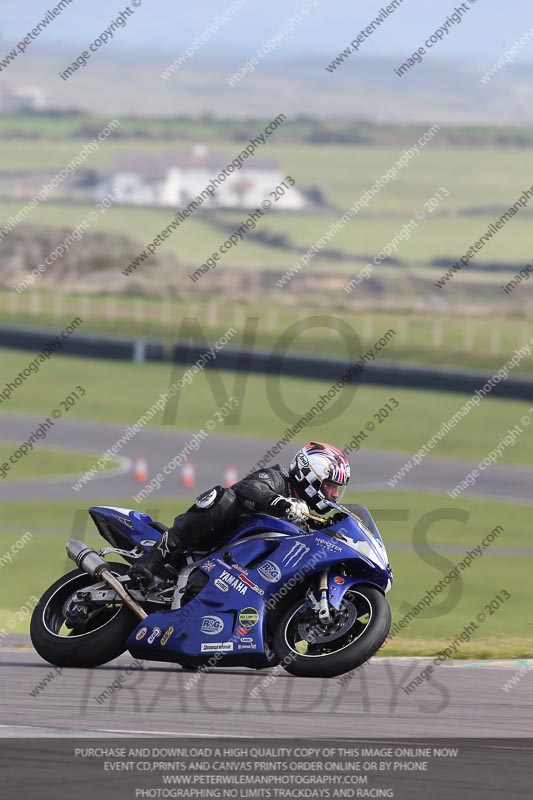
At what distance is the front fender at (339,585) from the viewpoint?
7992 mm

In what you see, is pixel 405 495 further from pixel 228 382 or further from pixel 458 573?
pixel 228 382

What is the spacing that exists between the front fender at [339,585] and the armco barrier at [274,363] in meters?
28.6

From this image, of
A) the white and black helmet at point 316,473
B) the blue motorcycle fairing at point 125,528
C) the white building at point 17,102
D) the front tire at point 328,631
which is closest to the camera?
the front tire at point 328,631

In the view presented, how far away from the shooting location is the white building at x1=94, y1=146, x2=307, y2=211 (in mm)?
128625

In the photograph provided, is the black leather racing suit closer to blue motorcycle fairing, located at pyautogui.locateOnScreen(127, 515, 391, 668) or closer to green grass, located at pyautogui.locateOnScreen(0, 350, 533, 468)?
blue motorcycle fairing, located at pyautogui.locateOnScreen(127, 515, 391, 668)

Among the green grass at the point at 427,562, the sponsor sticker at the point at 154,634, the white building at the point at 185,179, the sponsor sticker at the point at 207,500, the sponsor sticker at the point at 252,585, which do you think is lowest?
the white building at the point at 185,179

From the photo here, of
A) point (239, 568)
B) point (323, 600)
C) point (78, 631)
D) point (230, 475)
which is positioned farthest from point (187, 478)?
point (323, 600)

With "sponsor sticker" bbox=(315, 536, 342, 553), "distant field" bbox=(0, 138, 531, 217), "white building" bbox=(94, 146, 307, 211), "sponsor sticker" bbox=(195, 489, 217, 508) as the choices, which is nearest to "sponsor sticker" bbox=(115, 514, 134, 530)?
"sponsor sticker" bbox=(195, 489, 217, 508)

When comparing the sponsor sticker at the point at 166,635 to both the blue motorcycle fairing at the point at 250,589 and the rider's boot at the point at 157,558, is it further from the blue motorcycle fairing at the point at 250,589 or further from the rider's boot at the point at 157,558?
the rider's boot at the point at 157,558

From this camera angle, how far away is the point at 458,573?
60.0 ft

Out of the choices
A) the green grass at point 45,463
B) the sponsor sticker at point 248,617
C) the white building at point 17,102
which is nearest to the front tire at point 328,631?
the sponsor sticker at point 248,617

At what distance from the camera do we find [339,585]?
8.05 metres

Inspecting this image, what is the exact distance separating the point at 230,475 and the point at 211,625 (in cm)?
1774

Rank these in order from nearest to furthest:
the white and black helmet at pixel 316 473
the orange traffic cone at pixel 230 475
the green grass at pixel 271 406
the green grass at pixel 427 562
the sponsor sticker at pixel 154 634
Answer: the sponsor sticker at pixel 154 634, the white and black helmet at pixel 316 473, the green grass at pixel 427 562, the orange traffic cone at pixel 230 475, the green grass at pixel 271 406
